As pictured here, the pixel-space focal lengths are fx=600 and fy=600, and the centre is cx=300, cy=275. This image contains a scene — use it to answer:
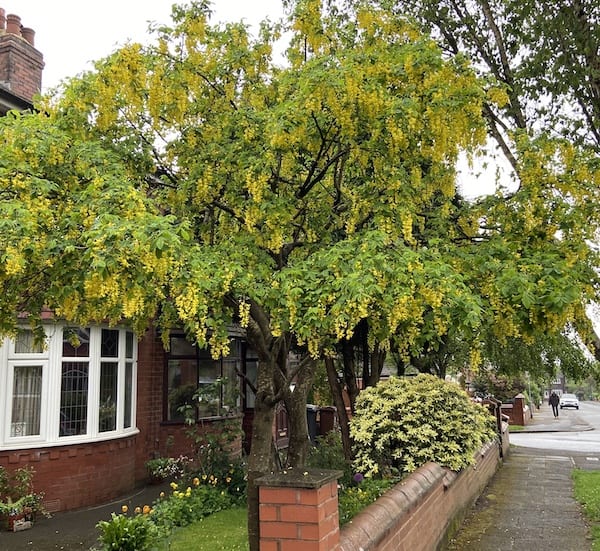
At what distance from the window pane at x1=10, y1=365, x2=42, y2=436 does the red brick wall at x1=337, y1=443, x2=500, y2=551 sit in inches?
245

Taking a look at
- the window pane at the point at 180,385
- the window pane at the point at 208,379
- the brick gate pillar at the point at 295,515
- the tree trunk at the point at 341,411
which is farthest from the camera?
the window pane at the point at 208,379

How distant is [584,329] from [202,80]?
5.17 metres

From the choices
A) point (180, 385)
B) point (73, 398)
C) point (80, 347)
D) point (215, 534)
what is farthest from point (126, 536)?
point (180, 385)

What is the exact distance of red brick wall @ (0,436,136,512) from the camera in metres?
9.23

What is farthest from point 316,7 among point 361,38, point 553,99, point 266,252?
point 553,99

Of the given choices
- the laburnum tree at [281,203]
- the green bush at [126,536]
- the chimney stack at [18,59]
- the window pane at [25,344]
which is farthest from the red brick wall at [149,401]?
the green bush at [126,536]

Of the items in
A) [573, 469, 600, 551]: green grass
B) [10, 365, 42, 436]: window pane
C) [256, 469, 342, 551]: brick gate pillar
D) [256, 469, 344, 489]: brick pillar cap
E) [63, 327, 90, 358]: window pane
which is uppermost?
[63, 327, 90, 358]: window pane

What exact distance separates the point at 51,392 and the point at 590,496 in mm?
8921

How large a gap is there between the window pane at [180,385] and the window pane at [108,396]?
213 cm

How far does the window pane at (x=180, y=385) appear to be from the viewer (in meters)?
13.0

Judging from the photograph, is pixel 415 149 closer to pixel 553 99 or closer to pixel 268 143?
pixel 268 143

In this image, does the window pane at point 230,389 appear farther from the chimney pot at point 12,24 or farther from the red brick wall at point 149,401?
the chimney pot at point 12,24

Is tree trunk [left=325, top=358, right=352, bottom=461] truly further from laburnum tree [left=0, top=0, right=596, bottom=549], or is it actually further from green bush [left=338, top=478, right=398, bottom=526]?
green bush [left=338, top=478, right=398, bottom=526]

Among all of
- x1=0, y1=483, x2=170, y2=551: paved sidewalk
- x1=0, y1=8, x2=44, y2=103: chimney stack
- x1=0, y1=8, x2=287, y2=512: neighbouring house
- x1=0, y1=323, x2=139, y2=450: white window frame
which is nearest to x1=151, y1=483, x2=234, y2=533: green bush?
x1=0, y1=483, x2=170, y2=551: paved sidewalk
